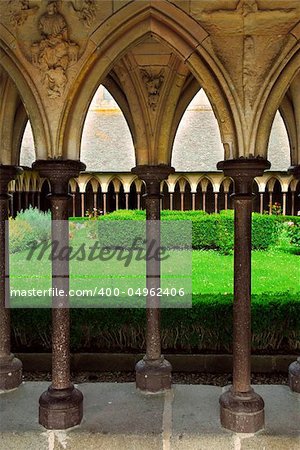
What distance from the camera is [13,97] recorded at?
472 centimetres

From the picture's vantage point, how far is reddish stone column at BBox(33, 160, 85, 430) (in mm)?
3871

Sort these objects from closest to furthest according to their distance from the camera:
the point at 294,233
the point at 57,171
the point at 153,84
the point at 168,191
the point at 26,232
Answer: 1. the point at 57,171
2. the point at 153,84
3. the point at 26,232
4. the point at 294,233
5. the point at 168,191

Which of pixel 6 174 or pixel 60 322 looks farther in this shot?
pixel 6 174

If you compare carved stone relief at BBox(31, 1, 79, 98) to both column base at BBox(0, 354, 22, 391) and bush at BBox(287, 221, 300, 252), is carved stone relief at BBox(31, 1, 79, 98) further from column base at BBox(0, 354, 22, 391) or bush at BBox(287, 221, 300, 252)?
bush at BBox(287, 221, 300, 252)

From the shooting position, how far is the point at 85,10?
377 cm

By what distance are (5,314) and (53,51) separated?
2.44 metres

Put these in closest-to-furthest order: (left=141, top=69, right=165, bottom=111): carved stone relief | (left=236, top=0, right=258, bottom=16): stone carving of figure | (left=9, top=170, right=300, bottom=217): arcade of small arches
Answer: (left=236, top=0, right=258, bottom=16): stone carving of figure
(left=141, top=69, right=165, bottom=111): carved stone relief
(left=9, top=170, right=300, bottom=217): arcade of small arches

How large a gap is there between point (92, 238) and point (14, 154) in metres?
13.7

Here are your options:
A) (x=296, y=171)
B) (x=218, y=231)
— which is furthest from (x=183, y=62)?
(x=218, y=231)

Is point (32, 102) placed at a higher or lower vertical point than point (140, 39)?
lower

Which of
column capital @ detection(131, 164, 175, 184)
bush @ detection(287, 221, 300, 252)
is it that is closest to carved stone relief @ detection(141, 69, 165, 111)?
column capital @ detection(131, 164, 175, 184)

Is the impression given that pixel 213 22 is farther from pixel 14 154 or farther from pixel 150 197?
pixel 14 154

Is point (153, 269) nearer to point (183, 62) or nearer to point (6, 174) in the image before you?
point (6, 174)

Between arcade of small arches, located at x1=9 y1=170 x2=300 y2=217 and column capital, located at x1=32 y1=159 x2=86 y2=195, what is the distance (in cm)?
1959
